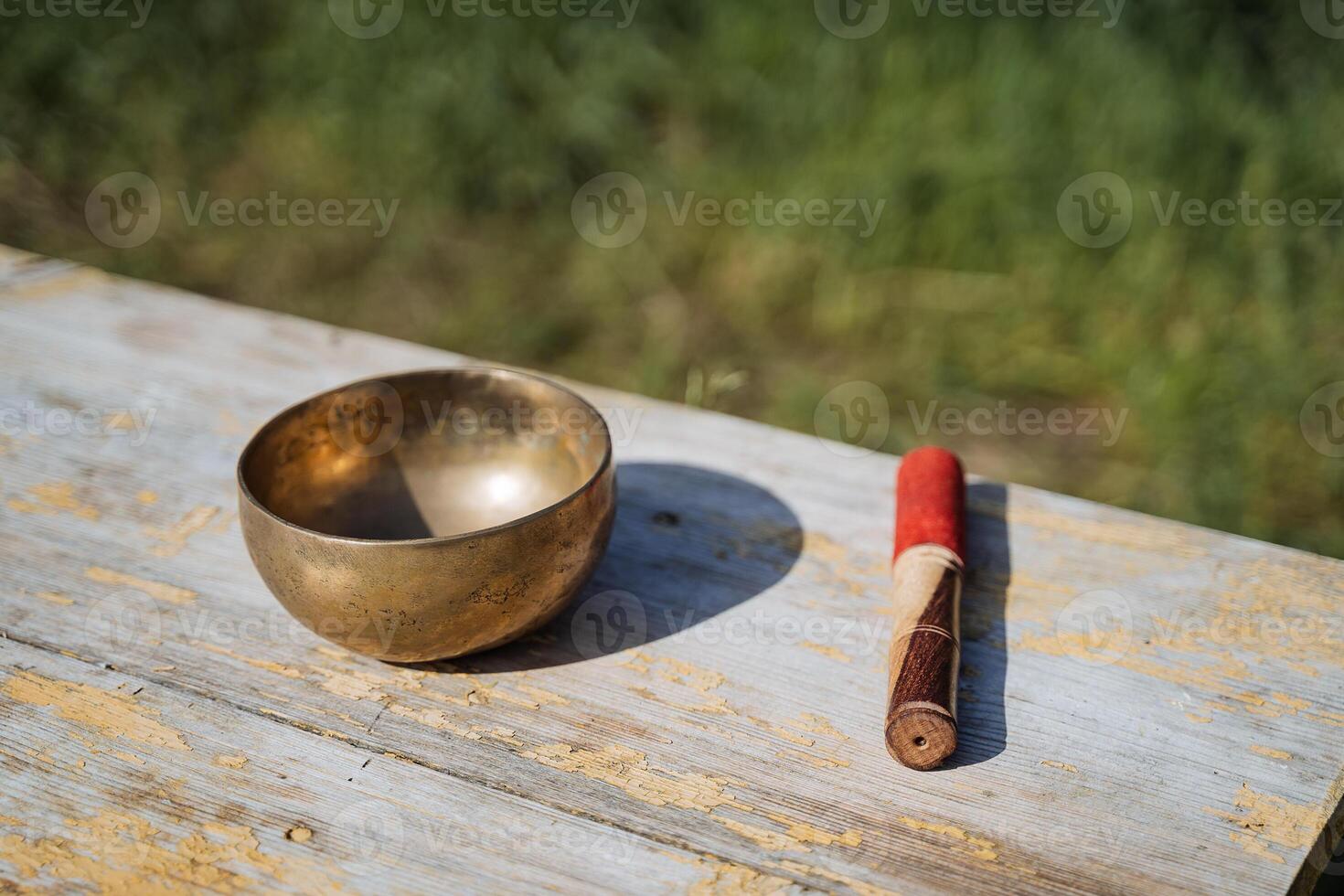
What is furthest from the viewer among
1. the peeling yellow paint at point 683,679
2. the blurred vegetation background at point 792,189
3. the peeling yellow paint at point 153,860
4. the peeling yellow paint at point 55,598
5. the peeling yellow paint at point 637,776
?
the blurred vegetation background at point 792,189

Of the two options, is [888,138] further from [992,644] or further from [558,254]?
[992,644]

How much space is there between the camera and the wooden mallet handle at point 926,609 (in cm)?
104

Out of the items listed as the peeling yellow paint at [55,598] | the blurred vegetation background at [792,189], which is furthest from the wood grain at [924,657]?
the blurred vegetation background at [792,189]

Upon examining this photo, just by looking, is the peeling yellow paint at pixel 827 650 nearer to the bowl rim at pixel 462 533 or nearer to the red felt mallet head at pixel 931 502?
the red felt mallet head at pixel 931 502

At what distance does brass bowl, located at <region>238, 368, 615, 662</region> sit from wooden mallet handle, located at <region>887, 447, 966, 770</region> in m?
0.32

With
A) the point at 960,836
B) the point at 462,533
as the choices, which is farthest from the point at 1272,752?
the point at 462,533

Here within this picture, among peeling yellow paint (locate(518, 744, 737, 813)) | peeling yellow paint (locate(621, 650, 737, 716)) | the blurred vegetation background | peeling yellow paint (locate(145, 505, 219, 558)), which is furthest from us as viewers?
the blurred vegetation background

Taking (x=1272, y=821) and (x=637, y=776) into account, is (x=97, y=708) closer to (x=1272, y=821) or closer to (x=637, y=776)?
(x=637, y=776)

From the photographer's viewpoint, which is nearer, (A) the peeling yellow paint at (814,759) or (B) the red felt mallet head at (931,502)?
(A) the peeling yellow paint at (814,759)

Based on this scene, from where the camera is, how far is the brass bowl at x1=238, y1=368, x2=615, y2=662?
3.42 ft

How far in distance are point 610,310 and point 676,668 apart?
2.17m

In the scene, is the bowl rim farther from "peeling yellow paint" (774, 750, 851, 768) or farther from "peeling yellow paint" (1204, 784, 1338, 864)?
"peeling yellow paint" (1204, 784, 1338, 864)

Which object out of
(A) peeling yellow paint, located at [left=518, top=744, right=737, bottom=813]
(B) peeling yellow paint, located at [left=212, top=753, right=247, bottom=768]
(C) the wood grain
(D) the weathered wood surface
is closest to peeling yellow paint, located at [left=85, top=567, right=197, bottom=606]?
(D) the weathered wood surface

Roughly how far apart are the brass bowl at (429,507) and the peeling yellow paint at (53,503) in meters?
0.31
